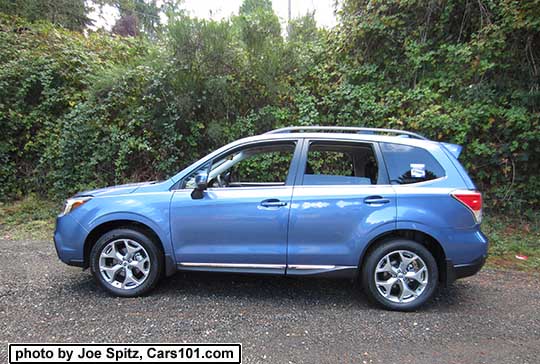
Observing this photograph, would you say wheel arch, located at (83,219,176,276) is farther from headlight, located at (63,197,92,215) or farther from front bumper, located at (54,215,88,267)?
headlight, located at (63,197,92,215)

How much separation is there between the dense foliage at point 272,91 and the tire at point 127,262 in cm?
365

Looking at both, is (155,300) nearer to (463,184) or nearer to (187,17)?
(463,184)

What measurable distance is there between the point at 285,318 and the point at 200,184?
1499 millimetres

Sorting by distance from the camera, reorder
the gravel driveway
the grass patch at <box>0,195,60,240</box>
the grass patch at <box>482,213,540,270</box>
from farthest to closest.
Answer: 1. the grass patch at <box>0,195,60,240</box>
2. the grass patch at <box>482,213,540,270</box>
3. the gravel driveway

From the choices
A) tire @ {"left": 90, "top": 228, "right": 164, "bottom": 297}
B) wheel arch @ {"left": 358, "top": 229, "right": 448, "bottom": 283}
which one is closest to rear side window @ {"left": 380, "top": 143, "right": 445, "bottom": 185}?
wheel arch @ {"left": 358, "top": 229, "right": 448, "bottom": 283}

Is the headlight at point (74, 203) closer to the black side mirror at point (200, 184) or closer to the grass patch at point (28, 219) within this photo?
the black side mirror at point (200, 184)

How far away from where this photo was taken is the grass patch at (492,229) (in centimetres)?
493

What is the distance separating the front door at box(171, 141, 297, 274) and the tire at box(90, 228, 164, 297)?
11.2 inches

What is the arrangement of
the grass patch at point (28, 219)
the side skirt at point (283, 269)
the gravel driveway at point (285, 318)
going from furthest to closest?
the grass patch at point (28, 219), the side skirt at point (283, 269), the gravel driveway at point (285, 318)

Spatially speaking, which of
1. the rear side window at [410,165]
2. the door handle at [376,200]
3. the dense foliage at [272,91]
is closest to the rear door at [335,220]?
the door handle at [376,200]

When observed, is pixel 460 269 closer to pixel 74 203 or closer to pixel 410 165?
pixel 410 165

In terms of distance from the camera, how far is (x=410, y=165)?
344 centimetres

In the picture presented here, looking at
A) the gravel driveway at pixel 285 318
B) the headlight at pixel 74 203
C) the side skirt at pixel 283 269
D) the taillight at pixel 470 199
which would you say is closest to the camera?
the gravel driveway at pixel 285 318

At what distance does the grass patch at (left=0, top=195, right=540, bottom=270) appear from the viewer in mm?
4930
